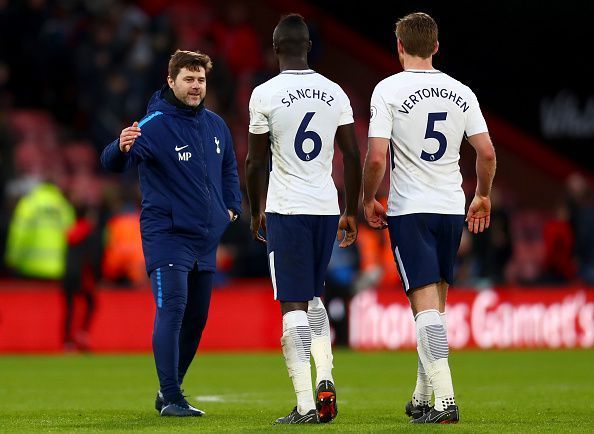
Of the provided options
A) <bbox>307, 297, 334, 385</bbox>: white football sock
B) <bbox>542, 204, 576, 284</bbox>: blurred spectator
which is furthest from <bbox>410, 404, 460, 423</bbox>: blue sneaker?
<bbox>542, 204, 576, 284</bbox>: blurred spectator

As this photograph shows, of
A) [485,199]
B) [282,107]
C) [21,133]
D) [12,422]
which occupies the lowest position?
[12,422]

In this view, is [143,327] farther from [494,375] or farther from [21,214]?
[494,375]

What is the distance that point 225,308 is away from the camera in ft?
63.7

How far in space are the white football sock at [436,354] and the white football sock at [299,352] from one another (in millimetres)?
671

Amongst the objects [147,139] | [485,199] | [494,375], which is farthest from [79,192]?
[485,199]

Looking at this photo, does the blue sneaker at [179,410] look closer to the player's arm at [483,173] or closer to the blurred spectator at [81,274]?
the player's arm at [483,173]

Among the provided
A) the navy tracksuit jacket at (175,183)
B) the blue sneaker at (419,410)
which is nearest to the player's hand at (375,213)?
the blue sneaker at (419,410)

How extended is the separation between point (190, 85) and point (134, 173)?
12.5 meters

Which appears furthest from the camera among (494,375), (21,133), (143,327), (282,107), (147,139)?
(21,133)

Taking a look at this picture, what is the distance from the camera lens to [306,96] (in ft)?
28.6

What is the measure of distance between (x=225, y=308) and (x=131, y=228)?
1.89m

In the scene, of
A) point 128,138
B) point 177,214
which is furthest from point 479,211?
point 128,138

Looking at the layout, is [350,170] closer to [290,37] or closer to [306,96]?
[306,96]

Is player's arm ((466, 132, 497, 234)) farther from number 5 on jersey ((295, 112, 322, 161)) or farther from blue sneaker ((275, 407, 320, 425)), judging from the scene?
blue sneaker ((275, 407, 320, 425))
